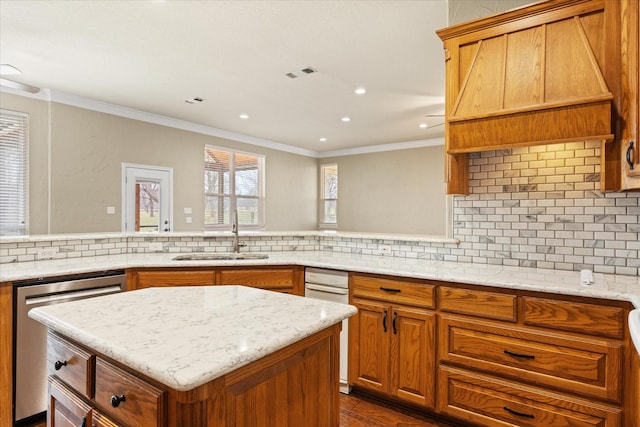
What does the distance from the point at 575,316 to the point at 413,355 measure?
910 mm

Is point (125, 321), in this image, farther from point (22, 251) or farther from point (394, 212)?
point (394, 212)

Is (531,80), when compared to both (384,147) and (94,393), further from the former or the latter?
(384,147)

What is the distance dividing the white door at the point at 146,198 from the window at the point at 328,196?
165 inches

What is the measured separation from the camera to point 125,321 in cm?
112

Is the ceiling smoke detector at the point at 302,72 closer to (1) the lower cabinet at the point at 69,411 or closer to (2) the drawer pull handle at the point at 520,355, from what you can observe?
(2) the drawer pull handle at the point at 520,355

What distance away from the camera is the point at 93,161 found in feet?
16.2

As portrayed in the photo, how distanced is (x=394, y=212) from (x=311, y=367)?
278 inches

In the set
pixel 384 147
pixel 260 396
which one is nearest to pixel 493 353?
pixel 260 396

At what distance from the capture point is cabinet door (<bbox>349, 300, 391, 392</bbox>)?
2.33 metres

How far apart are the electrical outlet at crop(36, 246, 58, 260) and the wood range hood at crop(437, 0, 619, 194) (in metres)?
3.08

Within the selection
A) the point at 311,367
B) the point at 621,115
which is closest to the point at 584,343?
the point at 621,115

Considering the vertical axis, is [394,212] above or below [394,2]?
below

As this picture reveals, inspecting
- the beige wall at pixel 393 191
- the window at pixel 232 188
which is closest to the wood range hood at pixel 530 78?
the window at pixel 232 188

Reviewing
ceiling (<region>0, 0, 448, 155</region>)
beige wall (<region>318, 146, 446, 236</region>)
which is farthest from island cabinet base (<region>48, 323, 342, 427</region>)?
beige wall (<region>318, 146, 446, 236</region>)
